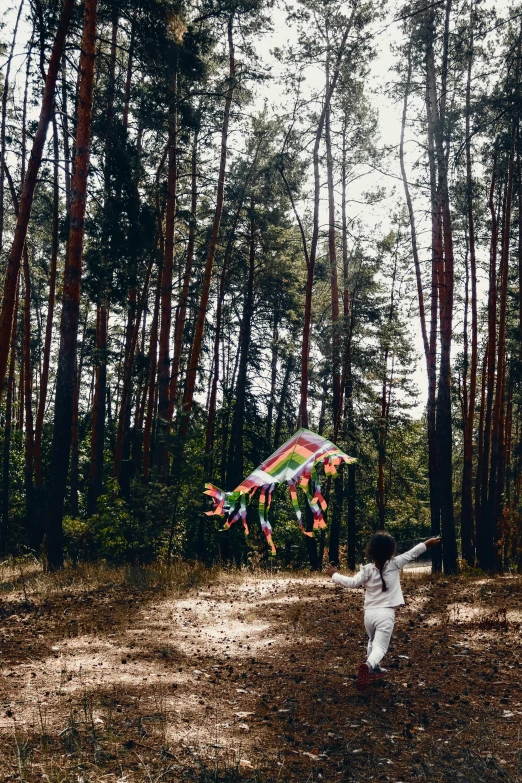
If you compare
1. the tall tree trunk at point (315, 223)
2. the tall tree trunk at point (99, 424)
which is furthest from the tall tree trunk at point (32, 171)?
the tall tree trunk at point (315, 223)

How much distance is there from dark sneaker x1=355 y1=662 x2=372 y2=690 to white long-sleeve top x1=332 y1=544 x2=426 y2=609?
1.99ft

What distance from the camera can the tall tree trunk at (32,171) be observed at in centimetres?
1155

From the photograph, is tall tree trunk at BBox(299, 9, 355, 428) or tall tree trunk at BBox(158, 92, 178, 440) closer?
tall tree trunk at BBox(158, 92, 178, 440)

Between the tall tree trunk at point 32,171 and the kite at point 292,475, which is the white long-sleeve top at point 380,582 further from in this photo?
the tall tree trunk at point 32,171

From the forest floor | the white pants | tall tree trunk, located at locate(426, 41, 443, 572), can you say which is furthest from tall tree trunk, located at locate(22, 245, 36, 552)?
the white pants

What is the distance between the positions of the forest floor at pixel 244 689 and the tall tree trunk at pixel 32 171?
4.71 meters

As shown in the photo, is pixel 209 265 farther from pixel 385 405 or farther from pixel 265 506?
pixel 265 506

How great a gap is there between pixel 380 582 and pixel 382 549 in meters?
0.36

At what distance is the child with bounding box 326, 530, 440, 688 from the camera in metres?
6.71

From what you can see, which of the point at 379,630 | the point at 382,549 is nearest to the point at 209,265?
the point at 382,549

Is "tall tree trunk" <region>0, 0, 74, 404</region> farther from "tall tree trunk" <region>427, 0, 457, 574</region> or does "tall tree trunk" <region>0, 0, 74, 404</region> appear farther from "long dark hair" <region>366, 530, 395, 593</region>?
"tall tree trunk" <region>427, 0, 457, 574</region>

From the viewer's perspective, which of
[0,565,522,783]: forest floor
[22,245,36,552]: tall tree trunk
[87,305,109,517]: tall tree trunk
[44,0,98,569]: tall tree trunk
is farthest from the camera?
[87,305,109,517]: tall tree trunk

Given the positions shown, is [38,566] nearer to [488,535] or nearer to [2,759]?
[2,759]

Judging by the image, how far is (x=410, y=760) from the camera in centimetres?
503
